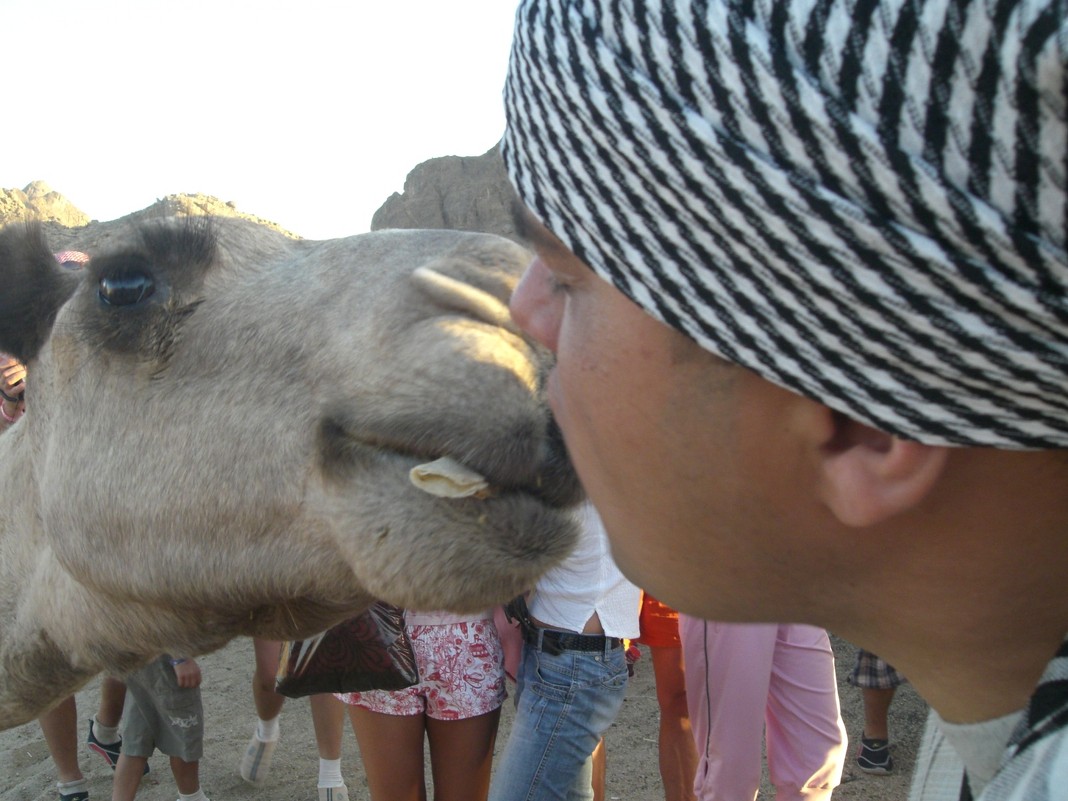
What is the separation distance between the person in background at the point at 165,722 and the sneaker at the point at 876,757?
4.10 metres

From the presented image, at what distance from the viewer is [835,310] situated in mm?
789

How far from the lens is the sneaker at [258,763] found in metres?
6.49

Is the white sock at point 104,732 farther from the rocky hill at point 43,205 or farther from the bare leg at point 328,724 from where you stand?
the rocky hill at point 43,205

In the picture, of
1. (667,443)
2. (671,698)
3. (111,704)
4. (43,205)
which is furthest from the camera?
(43,205)

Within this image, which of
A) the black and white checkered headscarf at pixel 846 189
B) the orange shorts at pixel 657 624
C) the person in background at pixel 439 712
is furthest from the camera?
the orange shorts at pixel 657 624

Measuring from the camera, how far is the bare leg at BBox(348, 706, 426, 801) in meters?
3.90

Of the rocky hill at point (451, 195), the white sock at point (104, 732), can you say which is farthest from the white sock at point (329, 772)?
the rocky hill at point (451, 195)

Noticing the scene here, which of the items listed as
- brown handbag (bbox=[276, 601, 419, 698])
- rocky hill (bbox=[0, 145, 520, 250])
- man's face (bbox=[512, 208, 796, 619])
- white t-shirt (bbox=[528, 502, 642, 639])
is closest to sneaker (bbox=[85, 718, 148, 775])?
white t-shirt (bbox=[528, 502, 642, 639])

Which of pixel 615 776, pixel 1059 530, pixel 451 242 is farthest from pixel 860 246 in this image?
pixel 615 776

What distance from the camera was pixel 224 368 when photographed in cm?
189

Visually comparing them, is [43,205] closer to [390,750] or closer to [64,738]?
[64,738]

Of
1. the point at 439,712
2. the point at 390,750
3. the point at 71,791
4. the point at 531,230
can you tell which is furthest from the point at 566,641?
the point at 71,791

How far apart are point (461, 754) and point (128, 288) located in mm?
2705

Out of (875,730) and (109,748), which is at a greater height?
(875,730)
